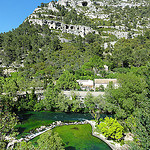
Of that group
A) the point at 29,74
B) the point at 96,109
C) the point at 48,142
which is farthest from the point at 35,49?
the point at 48,142

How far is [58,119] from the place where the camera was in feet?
91.7

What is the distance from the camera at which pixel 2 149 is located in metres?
10.6

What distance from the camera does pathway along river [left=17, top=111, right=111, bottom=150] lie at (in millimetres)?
18653

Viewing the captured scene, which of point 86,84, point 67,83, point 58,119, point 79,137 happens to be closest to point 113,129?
point 79,137

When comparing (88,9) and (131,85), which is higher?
(88,9)

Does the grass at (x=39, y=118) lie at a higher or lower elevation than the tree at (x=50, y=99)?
lower

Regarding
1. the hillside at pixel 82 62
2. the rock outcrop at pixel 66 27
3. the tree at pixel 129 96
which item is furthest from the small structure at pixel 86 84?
the rock outcrop at pixel 66 27

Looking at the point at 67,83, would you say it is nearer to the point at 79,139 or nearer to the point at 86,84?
the point at 86,84

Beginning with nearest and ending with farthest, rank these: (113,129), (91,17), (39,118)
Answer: (113,129)
(39,118)
(91,17)

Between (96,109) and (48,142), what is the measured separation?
2152 cm

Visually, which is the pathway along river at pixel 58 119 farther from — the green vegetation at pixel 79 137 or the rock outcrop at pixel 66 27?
the rock outcrop at pixel 66 27

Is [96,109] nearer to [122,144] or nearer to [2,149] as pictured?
[122,144]

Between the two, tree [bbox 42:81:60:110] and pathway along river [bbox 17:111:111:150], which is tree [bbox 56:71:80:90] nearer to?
tree [bbox 42:81:60:110]

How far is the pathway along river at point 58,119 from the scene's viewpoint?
61.2 feet
